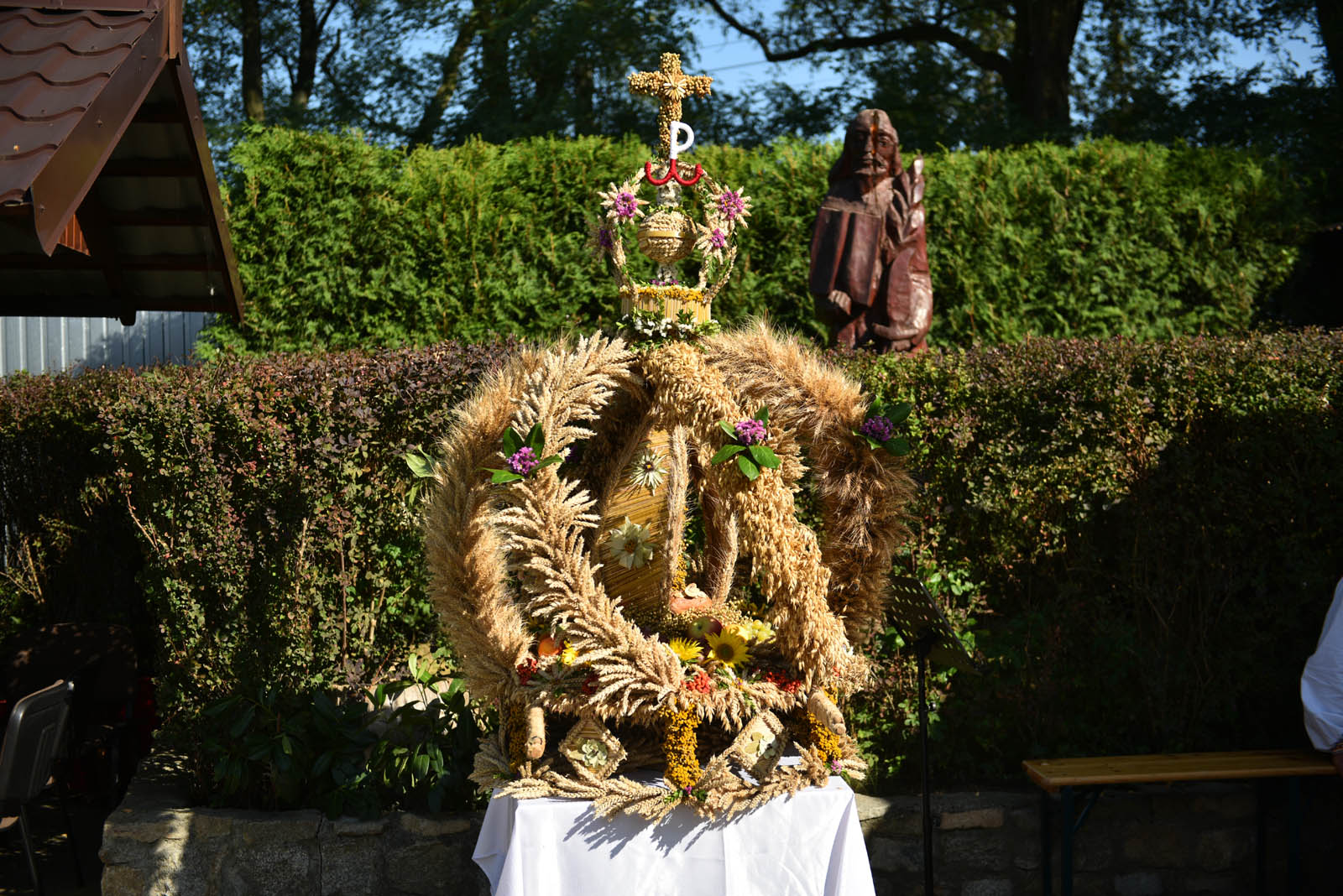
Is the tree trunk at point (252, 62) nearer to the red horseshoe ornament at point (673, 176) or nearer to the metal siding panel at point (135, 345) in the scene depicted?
the metal siding panel at point (135, 345)

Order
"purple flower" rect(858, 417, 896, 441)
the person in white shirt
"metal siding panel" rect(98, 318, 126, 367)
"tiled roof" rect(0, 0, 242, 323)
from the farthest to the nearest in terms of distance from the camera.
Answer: "metal siding panel" rect(98, 318, 126, 367) → the person in white shirt → "purple flower" rect(858, 417, 896, 441) → "tiled roof" rect(0, 0, 242, 323)

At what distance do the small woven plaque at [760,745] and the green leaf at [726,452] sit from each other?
0.77 metres

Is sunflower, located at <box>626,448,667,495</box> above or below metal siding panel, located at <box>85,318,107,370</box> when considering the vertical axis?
below

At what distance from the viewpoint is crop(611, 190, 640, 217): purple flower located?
3.50 meters

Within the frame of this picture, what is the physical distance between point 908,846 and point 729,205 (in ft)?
9.35

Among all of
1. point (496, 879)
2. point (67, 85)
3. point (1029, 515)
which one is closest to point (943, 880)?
point (1029, 515)

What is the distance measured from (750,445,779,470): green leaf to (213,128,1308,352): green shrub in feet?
15.5

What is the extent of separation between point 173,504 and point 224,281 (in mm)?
1163

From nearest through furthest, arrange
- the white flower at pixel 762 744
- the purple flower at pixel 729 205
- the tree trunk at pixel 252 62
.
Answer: the white flower at pixel 762 744 → the purple flower at pixel 729 205 → the tree trunk at pixel 252 62

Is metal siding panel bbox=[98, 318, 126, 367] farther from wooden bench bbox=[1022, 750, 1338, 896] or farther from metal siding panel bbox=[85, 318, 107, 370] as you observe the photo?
wooden bench bbox=[1022, 750, 1338, 896]

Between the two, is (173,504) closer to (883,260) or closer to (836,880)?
(836,880)

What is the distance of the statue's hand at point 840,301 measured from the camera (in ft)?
23.5

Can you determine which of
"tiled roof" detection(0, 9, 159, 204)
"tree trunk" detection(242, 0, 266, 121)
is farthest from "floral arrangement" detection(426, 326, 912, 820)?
"tree trunk" detection(242, 0, 266, 121)

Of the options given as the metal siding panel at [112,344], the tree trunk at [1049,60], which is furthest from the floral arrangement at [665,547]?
the tree trunk at [1049,60]
